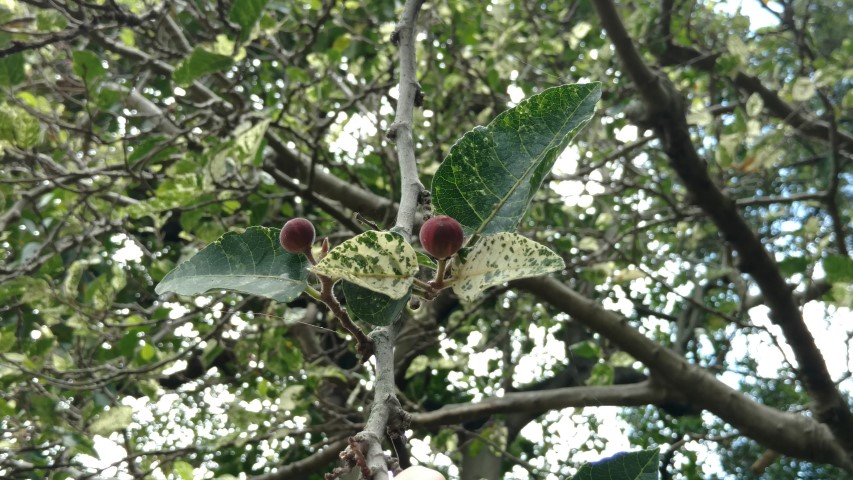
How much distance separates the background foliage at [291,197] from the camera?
83.3 inches

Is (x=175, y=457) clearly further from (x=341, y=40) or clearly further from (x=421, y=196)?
(x=421, y=196)

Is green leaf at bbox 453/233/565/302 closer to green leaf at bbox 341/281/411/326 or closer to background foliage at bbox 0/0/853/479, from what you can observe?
green leaf at bbox 341/281/411/326

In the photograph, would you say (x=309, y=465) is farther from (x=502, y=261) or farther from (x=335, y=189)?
(x=502, y=261)

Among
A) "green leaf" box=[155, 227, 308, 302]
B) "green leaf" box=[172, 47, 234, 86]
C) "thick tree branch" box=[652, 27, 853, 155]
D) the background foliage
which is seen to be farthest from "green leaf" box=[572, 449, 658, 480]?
"thick tree branch" box=[652, 27, 853, 155]

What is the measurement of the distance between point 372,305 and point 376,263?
0.17 feet

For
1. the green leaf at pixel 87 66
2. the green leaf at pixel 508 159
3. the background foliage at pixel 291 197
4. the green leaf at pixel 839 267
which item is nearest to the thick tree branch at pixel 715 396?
the background foliage at pixel 291 197

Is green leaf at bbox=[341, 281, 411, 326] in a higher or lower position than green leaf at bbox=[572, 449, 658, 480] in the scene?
higher

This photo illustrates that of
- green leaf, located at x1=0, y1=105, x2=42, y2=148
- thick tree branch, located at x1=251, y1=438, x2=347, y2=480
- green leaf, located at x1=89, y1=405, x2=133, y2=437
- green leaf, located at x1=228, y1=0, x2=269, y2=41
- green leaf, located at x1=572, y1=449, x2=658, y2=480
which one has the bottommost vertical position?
green leaf, located at x1=572, y1=449, x2=658, y2=480

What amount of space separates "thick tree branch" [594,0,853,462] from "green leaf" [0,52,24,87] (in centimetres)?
197

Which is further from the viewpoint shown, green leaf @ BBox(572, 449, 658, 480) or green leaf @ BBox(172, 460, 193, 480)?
green leaf @ BBox(172, 460, 193, 480)

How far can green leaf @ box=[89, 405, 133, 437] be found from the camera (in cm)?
211

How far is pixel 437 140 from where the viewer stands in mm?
2936

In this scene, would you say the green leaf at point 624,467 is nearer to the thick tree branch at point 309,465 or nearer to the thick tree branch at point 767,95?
the thick tree branch at point 309,465

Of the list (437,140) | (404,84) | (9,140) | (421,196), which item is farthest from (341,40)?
(421,196)
